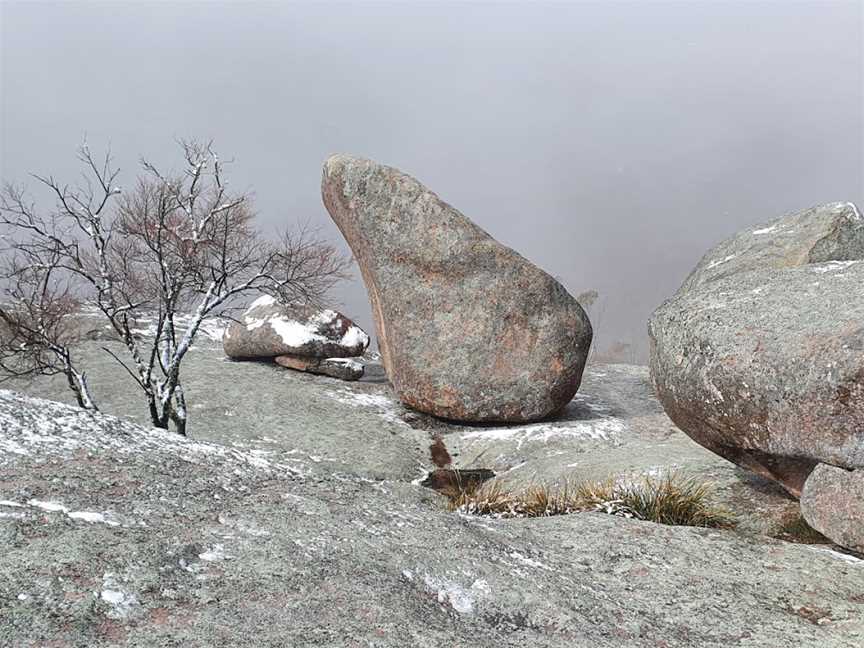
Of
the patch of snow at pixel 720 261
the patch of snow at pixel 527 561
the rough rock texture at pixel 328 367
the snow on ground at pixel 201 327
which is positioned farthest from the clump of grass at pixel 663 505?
the snow on ground at pixel 201 327

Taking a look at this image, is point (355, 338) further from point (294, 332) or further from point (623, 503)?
point (623, 503)

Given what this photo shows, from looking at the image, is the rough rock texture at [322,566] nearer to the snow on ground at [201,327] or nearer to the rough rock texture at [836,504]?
the rough rock texture at [836,504]

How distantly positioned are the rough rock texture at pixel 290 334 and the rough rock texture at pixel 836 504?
1211 cm

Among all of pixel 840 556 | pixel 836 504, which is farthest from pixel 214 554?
pixel 836 504

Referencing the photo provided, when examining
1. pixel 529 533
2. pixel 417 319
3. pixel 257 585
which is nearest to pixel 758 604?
pixel 529 533

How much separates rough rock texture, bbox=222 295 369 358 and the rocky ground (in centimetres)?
1109

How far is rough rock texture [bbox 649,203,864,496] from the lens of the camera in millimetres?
5223

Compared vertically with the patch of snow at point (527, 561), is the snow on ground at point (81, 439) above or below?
above

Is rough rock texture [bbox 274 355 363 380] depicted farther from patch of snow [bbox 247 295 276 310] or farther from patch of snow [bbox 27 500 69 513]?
patch of snow [bbox 27 500 69 513]

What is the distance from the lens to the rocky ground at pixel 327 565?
2.50m

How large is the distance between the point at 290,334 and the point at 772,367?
12136mm

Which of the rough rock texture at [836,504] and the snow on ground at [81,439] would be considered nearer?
the snow on ground at [81,439]

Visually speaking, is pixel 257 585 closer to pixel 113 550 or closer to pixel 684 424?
pixel 113 550

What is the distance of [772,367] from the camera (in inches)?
218
